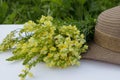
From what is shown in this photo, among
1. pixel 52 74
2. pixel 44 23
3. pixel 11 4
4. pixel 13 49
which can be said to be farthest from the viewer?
pixel 11 4

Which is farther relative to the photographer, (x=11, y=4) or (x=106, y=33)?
(x=11, y=4)

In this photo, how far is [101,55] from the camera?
1.16 metres

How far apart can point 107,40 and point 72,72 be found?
198 millimetres

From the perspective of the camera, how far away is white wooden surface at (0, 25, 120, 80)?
1071 mm

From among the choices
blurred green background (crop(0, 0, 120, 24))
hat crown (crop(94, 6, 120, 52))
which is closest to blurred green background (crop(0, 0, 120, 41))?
blurred green background (crop(0, 0, 120, 24))

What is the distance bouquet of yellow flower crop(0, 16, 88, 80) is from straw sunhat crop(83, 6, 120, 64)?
5 cm

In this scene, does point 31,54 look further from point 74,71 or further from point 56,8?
point 56,8

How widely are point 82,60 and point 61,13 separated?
1.58 meters

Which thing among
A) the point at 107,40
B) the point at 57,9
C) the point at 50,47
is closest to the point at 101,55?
the point at 107,40

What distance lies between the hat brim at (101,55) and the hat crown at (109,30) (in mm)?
21

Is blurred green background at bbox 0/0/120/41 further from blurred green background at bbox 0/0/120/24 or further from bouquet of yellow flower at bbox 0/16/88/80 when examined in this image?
bouquet of yellow flower at bbox 0/16/88/80

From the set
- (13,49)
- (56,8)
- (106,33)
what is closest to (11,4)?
(56,8)

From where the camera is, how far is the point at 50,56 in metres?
1.12

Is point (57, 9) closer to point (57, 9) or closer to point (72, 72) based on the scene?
point (57, 9)
